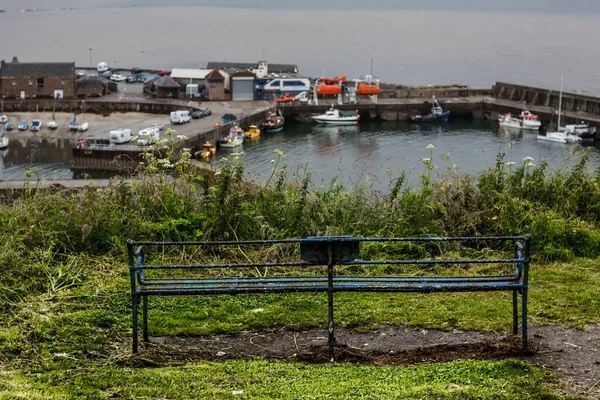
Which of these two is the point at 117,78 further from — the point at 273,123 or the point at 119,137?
the point at 119,137

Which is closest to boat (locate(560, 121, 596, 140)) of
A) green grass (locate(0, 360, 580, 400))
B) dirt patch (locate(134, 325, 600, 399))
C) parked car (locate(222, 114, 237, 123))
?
parked car (locate(222, 114, 237, 123))

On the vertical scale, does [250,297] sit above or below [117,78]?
above

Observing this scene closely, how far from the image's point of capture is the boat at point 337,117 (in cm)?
Answer: 5166

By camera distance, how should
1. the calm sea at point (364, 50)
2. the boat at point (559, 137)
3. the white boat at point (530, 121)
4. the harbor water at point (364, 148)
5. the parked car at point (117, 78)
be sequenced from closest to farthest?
the harbor water at point (364, 148), the boat at point (559, 137), the white boat at point (530, 121), the parked car at point (117, 78), the calm sea at point (364, 50)

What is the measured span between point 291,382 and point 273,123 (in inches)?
1772

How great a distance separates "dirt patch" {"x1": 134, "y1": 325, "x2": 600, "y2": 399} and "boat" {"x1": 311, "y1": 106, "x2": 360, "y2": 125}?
47.3 m

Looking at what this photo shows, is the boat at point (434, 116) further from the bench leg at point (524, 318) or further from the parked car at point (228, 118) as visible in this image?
the bench leg at point (524, 318)

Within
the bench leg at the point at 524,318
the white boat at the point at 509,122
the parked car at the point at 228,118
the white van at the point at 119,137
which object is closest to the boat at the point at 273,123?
the parked car at the point at 228,118

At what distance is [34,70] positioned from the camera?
54.4 meters

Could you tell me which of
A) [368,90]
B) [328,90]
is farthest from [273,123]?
[368,90]

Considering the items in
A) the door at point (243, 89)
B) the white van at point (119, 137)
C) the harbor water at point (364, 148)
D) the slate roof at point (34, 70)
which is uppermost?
the slate roof at point (34, 70)

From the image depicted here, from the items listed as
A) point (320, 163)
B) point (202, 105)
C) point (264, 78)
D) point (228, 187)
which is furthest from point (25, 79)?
point (228, 187)

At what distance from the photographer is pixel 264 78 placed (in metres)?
56.2

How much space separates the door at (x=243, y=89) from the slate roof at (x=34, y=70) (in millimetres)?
11106
